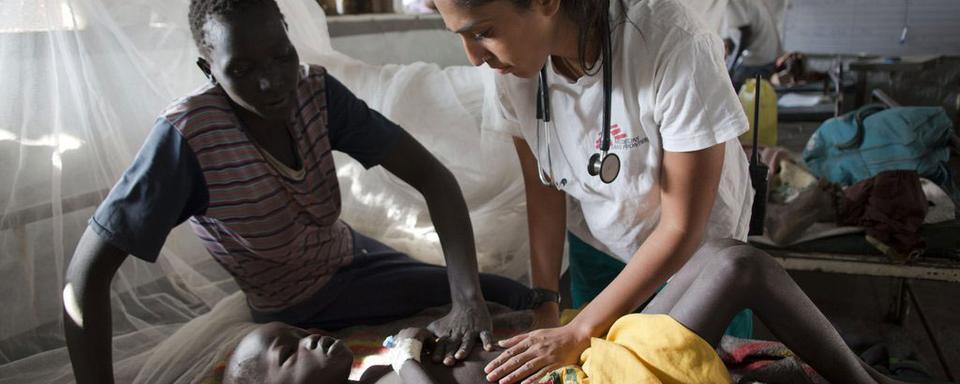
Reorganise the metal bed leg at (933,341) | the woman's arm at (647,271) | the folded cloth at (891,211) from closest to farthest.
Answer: the woman's arm at (647,271) < the metal bed leg at (933,341) < the folded cloth at (891,211)

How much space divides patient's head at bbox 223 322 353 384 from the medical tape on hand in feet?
0.40

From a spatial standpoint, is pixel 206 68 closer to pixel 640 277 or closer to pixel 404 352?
pixel 404 352

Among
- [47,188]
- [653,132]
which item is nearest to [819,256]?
[653,132]

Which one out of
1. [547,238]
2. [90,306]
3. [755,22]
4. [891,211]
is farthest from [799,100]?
[90,306]

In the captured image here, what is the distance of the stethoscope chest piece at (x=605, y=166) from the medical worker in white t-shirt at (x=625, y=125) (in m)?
0.02

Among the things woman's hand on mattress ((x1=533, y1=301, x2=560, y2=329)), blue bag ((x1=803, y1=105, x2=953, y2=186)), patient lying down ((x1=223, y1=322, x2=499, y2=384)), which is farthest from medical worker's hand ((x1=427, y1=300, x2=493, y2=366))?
blue bag ((x1=803, y1=105, x2=953, y2=186))

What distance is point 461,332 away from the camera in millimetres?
1498

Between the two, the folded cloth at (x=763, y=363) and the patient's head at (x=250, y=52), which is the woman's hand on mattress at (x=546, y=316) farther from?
the patient's head at (x=250, y=52)

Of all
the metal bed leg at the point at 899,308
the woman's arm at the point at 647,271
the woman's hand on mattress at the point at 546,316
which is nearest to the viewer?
the woman's arm at the point at 647,271

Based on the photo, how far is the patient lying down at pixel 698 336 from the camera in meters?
1.17

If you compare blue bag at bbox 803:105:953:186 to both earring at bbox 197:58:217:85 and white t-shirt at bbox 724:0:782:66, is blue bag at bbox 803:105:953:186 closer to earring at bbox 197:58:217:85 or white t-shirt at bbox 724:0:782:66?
white t-shirt at bbox 724:0:782:66

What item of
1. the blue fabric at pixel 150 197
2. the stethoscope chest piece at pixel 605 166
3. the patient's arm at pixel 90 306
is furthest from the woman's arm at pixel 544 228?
the patient's arm at pixel 90 306

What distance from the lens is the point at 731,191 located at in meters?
1.44

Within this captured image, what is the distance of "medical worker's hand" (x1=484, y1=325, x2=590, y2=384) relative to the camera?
1275 mm
